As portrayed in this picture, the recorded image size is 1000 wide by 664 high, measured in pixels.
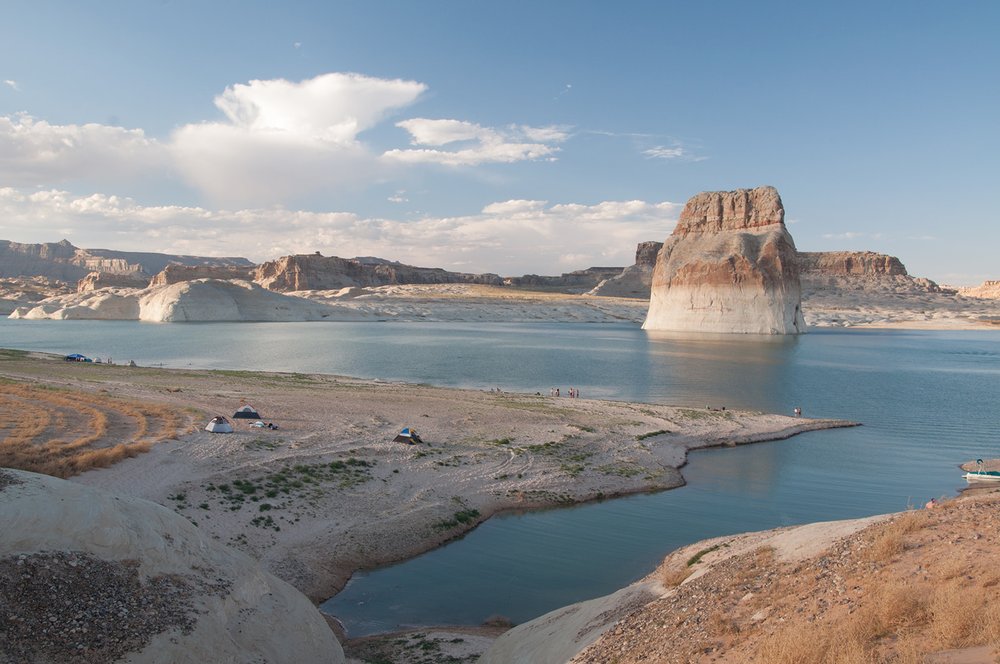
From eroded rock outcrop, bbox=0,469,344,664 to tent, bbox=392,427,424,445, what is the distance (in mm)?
13629

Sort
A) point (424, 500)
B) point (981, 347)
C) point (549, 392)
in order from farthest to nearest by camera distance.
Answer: point (981, 347) → point (549, 392) → point (424, 500)

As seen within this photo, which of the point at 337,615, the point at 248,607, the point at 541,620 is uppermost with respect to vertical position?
the point at 248,607

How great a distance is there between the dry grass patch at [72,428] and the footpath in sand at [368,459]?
19.0 inches

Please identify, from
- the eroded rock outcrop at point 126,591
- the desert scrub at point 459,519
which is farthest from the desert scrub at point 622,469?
the eroded rock outcrop at point 126,591

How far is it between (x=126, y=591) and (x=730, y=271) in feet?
332

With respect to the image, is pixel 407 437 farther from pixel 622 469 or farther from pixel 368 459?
pixel 622 469

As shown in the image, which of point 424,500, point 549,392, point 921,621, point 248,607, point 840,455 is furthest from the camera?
point 549,392

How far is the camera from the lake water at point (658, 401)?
52.1 ft

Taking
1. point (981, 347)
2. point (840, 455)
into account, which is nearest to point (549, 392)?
point (840, 455)

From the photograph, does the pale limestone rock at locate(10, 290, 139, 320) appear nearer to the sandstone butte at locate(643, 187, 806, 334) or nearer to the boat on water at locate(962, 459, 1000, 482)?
the sandstone butte at locate(643, 187, 806, 334)

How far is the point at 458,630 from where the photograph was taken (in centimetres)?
1309

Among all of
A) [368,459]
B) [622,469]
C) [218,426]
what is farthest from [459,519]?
[218,426]

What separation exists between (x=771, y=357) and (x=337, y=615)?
207 ft

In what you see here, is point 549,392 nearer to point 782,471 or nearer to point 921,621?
point 782,471
